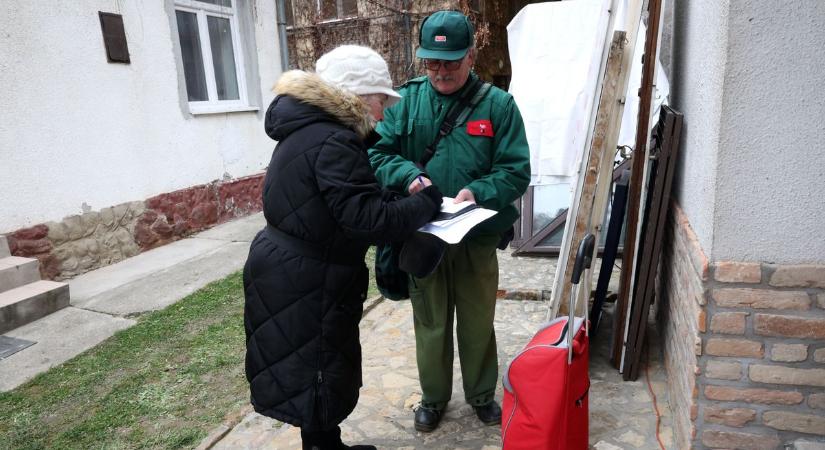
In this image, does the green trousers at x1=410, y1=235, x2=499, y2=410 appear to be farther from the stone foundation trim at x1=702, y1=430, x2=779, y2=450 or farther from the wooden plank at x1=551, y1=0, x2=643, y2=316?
the stone foundation trim at x1=702, y1=430, x2=779, y2=450

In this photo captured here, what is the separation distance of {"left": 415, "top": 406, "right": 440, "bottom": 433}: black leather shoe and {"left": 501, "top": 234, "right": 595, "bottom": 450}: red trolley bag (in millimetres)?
660

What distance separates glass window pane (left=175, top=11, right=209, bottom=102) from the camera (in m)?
6.71

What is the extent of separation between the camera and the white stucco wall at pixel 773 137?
167 centimetres

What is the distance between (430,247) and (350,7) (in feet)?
37.4

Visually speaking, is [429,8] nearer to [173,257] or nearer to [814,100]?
[173,257]

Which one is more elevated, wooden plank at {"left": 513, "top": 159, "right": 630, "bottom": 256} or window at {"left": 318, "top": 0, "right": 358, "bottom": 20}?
window at {"left": 318, "top": 0, "right": 358, "bottom": 20}

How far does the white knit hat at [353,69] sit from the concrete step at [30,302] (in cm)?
364

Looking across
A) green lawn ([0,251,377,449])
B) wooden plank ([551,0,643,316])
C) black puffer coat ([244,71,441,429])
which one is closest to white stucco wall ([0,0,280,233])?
green lawn ([0,251,377,449])

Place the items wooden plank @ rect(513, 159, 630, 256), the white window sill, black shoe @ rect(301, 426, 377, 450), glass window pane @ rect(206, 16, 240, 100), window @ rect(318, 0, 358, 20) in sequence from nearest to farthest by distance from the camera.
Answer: black shoe @ rect(301, 426, 377, 450), wooden plank @ rect(513, 159, 630, 256), the white window sill, glass window pane @ rect(206, 16, 240, 100), window @ rect(318, 0, 358, 20)

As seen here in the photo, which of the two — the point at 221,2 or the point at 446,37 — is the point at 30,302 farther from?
the point at 221,2

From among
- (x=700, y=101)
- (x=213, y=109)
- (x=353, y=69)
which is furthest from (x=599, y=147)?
(x=213, y=109)

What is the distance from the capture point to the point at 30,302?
4.33 metres

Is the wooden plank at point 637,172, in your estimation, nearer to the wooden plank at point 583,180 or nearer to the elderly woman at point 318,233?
the wooden plank at point 583,180

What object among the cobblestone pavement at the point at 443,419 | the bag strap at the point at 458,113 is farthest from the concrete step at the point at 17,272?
the bag strap at the point at 458,113
